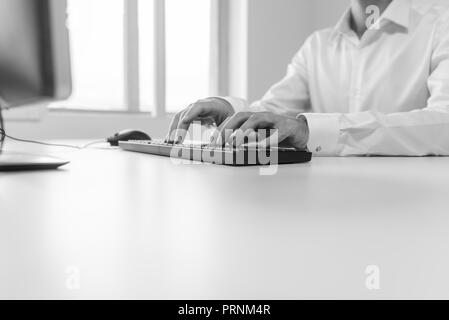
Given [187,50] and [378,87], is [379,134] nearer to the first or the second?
[378,87]

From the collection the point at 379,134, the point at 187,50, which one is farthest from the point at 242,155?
the point at 187,50

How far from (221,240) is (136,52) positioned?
2600 millimetres

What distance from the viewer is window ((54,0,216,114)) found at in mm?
2566

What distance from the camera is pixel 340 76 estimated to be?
1599mm

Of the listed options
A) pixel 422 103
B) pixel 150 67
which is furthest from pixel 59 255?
pixel 150 67

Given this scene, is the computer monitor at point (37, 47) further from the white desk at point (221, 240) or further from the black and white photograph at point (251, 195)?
the white desk at point (221, 240)

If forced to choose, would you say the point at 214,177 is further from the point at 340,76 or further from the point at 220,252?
the point at 340,76

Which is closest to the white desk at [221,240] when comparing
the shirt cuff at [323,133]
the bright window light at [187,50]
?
the shirt cuff at [323,133]

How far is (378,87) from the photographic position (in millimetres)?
1444

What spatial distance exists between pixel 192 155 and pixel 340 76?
40.5 inches

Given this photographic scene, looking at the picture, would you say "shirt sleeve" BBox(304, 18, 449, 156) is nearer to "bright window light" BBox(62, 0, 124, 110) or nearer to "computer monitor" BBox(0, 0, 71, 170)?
"computer monitor" BBox(0, 0, 71, 170)

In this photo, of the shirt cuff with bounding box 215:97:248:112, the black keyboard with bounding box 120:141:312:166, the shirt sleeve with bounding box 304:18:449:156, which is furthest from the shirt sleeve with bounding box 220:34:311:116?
the black keyboard with bounding box 120:141:312:166

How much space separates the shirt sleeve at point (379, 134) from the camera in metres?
0.91

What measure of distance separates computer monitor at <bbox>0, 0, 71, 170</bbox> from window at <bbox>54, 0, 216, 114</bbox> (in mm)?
1947
